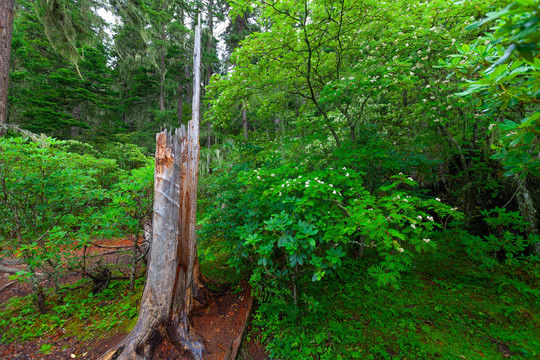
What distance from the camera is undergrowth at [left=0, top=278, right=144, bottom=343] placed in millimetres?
2820

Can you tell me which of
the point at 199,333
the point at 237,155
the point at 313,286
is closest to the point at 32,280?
the point at 199,333

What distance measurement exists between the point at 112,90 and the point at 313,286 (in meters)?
17.5

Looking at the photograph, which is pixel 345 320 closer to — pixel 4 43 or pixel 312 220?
pixel 312 220

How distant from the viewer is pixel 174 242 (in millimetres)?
2684

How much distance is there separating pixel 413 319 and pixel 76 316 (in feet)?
15.9

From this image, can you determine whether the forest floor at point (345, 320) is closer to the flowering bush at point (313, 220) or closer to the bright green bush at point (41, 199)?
the flowering bush at point (313, 220)

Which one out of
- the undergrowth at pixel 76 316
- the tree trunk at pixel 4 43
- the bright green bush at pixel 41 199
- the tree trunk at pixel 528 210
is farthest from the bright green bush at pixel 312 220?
the tree trunk at pixel 4 43

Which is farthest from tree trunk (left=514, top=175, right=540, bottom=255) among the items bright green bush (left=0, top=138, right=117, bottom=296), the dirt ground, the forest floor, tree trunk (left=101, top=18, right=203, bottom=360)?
bright green bush (left=0, top=138, right=117, bottom=296)

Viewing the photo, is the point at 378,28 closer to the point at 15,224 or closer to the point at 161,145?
the point at 161,145

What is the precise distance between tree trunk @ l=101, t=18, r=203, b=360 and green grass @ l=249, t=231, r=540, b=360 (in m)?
1.07

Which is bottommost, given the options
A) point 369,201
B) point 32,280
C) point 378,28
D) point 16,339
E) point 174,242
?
Answer: point 16,339

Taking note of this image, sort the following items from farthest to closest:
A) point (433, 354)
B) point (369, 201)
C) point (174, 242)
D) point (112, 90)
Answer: point (112, 90)
point (174, 242)
point (433, 354)
point (369, 201)

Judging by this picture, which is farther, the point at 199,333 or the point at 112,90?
the point at 112,90

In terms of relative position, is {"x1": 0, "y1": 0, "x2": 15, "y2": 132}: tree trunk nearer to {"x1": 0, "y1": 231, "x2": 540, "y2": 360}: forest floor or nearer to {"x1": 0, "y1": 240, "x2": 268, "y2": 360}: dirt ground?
{"x1": 0, "y1": 231, "x2": 540, "y2": 360}: forest floor
